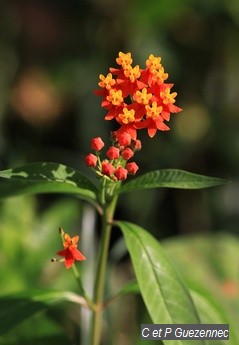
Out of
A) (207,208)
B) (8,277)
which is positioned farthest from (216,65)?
(8,277)

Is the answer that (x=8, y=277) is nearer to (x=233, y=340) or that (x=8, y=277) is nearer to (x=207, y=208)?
(x=233, y=340)

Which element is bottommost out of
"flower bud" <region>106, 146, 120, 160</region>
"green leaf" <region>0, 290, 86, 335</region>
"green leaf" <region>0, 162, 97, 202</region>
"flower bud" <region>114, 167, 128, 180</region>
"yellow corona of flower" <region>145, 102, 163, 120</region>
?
"green leaf" <region>0, 290, 86, 335</region>

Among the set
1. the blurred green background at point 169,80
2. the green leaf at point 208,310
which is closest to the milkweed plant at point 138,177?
the green leaf at point 208,310

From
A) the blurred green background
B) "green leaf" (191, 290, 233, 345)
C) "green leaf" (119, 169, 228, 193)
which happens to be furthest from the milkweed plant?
the blurred green background

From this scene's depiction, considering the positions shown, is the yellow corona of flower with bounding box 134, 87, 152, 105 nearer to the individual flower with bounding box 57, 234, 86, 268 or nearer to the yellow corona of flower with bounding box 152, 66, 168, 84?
the yellow corona of flower with bounding box 152, 66, 168, 84

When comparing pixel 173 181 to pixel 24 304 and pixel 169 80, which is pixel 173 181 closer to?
pixel 24 304

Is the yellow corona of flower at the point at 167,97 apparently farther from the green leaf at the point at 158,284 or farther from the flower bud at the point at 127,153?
the green leaf at the point at 158,284
